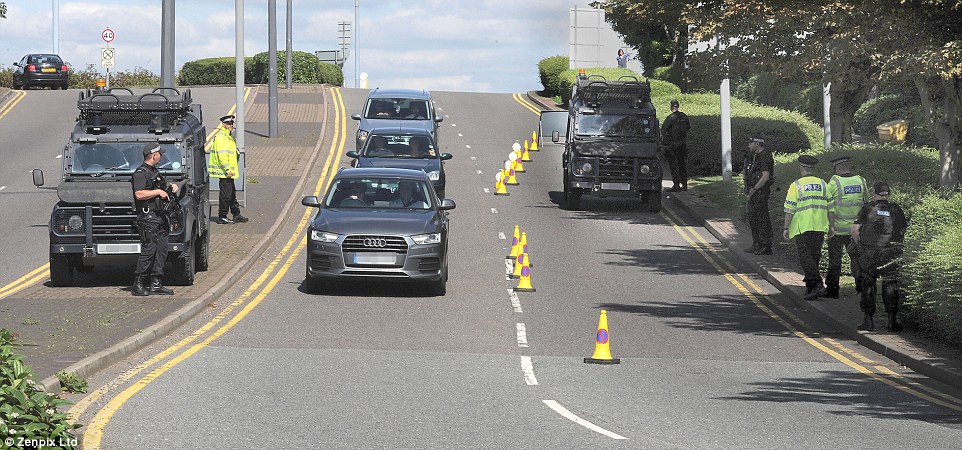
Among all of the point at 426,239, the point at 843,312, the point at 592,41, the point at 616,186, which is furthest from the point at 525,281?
the point at 592,41

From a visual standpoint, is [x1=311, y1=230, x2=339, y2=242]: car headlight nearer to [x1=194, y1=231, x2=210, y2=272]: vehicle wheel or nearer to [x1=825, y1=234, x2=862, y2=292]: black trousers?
[x1=194, y1=231, x2=210, y2=272]: vehicle wheel

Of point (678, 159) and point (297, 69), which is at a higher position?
point (297, 69)

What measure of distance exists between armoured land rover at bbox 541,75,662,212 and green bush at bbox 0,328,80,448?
842 inches

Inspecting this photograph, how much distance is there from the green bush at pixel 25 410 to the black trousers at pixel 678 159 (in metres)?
24.3

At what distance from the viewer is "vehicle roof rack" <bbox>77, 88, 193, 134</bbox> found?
19578 mm

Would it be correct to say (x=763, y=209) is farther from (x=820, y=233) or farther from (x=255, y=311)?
(x=255, y=311)

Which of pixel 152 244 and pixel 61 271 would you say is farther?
pixel 61 271

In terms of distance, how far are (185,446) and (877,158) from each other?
1902 cm

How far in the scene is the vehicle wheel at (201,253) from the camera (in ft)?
65.2

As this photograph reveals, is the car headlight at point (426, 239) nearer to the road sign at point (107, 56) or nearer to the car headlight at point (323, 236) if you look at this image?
the car headlight at point (323, 236)

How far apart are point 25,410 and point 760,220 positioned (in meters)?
16.4

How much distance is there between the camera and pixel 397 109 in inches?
1437

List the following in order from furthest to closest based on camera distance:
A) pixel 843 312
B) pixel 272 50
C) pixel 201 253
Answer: pixel 272 50
pixel 201 253
pixel 843 312

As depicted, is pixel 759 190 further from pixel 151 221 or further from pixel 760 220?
pixel 151 221
